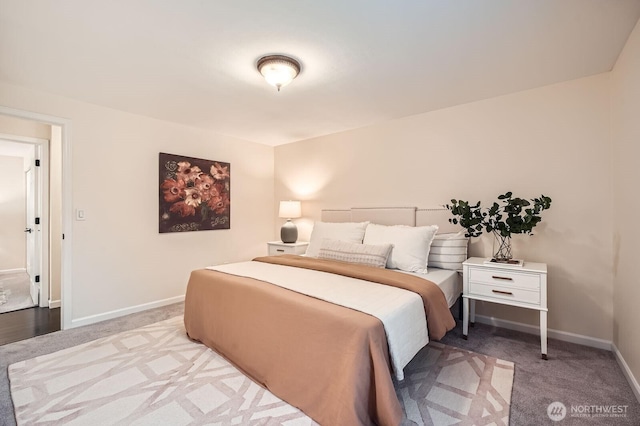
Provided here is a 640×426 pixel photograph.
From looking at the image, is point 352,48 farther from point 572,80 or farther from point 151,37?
point 572,80

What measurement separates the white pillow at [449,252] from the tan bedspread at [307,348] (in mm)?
701

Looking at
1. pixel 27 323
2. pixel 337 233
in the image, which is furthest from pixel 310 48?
pixel 27 323

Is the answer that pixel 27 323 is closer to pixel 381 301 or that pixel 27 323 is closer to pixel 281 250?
pixel 281 250

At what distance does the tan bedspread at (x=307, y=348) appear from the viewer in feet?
4.56

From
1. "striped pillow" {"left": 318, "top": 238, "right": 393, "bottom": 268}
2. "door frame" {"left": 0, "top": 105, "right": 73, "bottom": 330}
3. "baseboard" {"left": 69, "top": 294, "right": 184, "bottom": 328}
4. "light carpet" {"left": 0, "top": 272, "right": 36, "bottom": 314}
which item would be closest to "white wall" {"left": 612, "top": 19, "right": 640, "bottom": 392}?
"striped pillow" {"left": 318, "top": 238, "right": 393, "bottom": 268}

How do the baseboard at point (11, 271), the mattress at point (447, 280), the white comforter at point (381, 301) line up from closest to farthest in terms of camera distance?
the white comforter at point (381, 301), the mattress at point (447, 280), the baseboard at point (11, 271)

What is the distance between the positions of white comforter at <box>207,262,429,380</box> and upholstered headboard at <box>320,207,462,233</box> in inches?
55.3

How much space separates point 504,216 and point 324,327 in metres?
2.24

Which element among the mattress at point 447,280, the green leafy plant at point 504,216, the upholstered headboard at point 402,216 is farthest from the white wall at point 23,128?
the green leafy plant at point 504,216

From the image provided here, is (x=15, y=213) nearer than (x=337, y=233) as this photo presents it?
No

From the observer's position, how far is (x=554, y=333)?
2.56 meters

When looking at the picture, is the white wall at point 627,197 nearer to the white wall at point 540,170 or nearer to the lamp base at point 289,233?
the white wall at point 540,170

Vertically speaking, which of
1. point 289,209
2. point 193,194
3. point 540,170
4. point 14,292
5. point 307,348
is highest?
point 540,170

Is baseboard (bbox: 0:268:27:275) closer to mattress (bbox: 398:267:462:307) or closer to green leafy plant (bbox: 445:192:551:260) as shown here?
mattress (bbox: 398:267:462:307)
